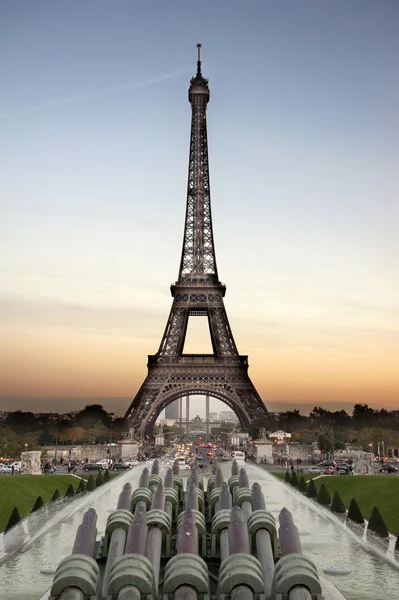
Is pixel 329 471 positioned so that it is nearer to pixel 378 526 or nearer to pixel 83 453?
pixel 378 526

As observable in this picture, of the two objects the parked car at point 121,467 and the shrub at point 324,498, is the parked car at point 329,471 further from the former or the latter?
the shrub at point 324,498

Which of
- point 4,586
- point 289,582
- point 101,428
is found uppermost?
point 101,428

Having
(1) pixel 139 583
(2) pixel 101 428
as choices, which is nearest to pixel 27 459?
(1) pixel 139 583

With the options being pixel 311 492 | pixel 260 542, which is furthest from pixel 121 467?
pixel 260 542

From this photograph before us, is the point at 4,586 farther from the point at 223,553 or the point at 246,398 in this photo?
the point at 246,398

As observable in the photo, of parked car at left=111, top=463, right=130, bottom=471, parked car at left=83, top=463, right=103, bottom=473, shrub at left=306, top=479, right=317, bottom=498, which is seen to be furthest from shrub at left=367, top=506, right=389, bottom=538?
parked car at left=83, top=463, right=103, bottom=473

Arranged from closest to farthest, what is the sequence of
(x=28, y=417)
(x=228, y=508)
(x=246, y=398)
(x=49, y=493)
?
(x=228, y=508), (x=49, y=493), (x=246, y=398), (x=28, y=417)
